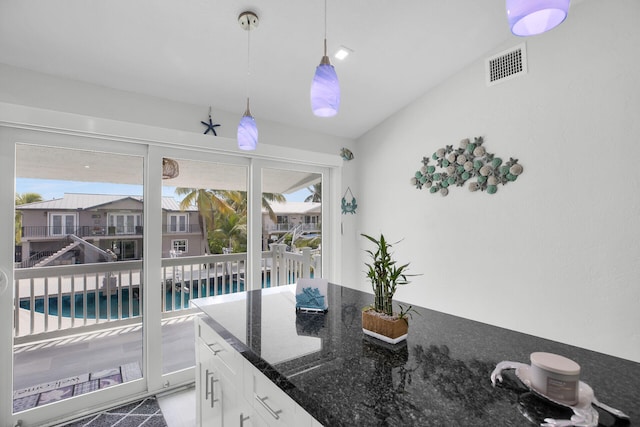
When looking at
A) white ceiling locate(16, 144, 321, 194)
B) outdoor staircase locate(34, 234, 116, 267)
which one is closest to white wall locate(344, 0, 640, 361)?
white ceiling locate(16, 144, 321, 194)

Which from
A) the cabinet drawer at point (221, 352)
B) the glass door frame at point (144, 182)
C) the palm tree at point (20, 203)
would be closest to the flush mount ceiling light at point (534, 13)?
the cabinet drawer at point (221, 352)

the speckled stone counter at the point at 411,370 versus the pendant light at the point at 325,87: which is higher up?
the pendant light at the point at 325,87

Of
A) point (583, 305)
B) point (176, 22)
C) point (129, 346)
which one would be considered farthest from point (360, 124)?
point (129, 346)

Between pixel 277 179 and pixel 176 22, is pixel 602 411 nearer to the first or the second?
pixel 176 22

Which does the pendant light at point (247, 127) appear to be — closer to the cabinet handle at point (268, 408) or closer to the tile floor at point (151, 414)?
Result: the cabinet handle at point (268, 408)

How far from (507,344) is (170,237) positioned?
229 cm

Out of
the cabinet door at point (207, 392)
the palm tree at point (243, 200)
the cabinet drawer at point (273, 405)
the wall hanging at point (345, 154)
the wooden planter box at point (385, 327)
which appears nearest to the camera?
the cabinet drawer at point (273, 405)

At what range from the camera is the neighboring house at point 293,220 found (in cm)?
296

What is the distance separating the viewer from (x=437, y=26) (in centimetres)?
204

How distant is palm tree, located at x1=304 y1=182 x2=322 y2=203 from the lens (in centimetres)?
330

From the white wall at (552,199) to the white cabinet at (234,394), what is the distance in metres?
1.99

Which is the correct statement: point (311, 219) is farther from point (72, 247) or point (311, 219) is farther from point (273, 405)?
point (273, 405)

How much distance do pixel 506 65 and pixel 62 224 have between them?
130 inches

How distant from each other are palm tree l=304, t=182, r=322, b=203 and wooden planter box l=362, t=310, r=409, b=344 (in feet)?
7.06
